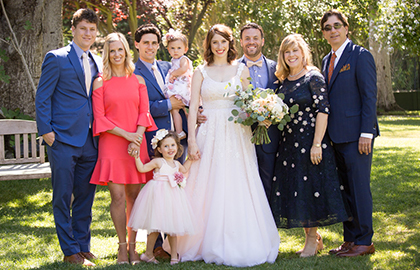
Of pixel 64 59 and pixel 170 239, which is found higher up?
pixel 64 59

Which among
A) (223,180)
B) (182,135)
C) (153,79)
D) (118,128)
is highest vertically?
(153,79)

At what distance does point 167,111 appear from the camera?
4.46 m

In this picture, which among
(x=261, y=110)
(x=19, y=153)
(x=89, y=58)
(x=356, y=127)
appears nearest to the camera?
(x=261, y=110)

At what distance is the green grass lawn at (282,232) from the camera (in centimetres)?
399

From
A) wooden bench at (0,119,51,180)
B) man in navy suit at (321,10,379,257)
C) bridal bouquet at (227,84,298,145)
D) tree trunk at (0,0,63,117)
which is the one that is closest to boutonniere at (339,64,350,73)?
man in navy suit at (321,10,379,257)

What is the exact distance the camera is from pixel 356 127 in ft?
13.6

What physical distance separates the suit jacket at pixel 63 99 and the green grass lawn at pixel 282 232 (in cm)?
129

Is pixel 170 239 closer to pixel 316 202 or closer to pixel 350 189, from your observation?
pixel 316 202

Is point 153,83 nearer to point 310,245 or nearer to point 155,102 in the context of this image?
point 155,102

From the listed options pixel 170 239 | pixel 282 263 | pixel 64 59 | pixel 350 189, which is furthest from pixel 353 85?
pixel 64 59

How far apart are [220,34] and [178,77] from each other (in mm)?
709

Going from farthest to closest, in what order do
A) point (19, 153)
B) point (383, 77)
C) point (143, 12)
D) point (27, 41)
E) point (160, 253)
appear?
1. point (383, 77)
2. point (143, 12)
3. point (27, 41)
4. point (19, 153)
5. point (160, 253)

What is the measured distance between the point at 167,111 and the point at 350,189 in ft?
6.77

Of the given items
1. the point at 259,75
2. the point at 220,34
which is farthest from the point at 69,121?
the point at 259,75
